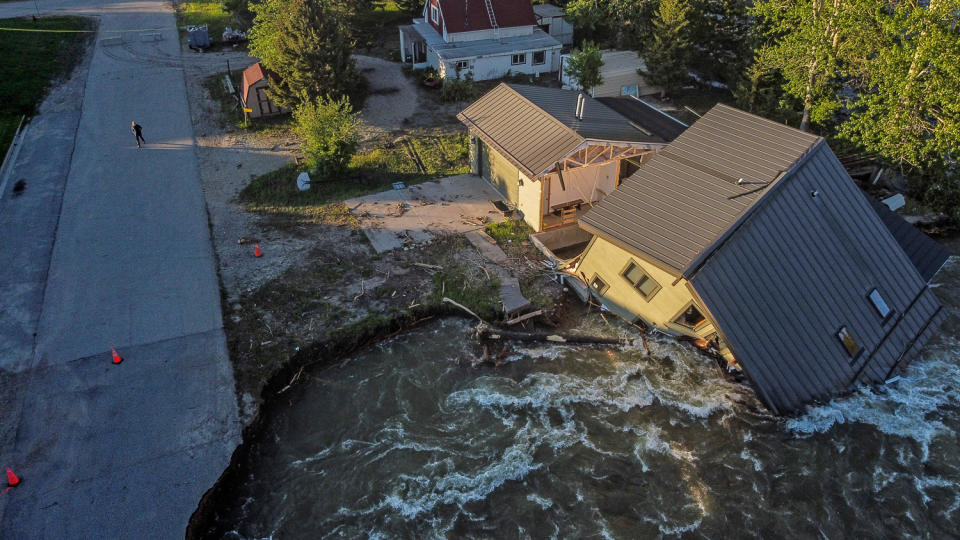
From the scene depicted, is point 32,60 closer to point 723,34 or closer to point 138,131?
point 138,131

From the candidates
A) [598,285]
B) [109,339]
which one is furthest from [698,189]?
[109,339]

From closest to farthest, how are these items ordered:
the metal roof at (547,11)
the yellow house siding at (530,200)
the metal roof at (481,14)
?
the yellow house siding at (530,200) → the metal roof at (481,14) → the metal roof at (547,11)

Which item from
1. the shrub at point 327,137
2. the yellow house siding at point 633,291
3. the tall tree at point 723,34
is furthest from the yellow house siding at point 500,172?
the tall tree at point 723,34

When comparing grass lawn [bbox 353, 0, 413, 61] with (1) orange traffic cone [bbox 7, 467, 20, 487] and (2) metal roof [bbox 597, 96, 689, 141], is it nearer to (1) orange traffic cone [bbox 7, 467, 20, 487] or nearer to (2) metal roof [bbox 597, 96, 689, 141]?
(2) metal roof [bbox 597, 96, 689, 141]

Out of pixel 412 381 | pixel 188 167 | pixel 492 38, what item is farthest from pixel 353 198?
pixel 492 38

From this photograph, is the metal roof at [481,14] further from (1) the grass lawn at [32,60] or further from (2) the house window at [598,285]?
(1) the grass lawn at [32,60]

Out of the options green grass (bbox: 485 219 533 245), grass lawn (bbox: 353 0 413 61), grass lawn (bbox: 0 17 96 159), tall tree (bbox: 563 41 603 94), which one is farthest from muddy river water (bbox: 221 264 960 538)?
grass lawn (bbox: 353 0 413 61)
